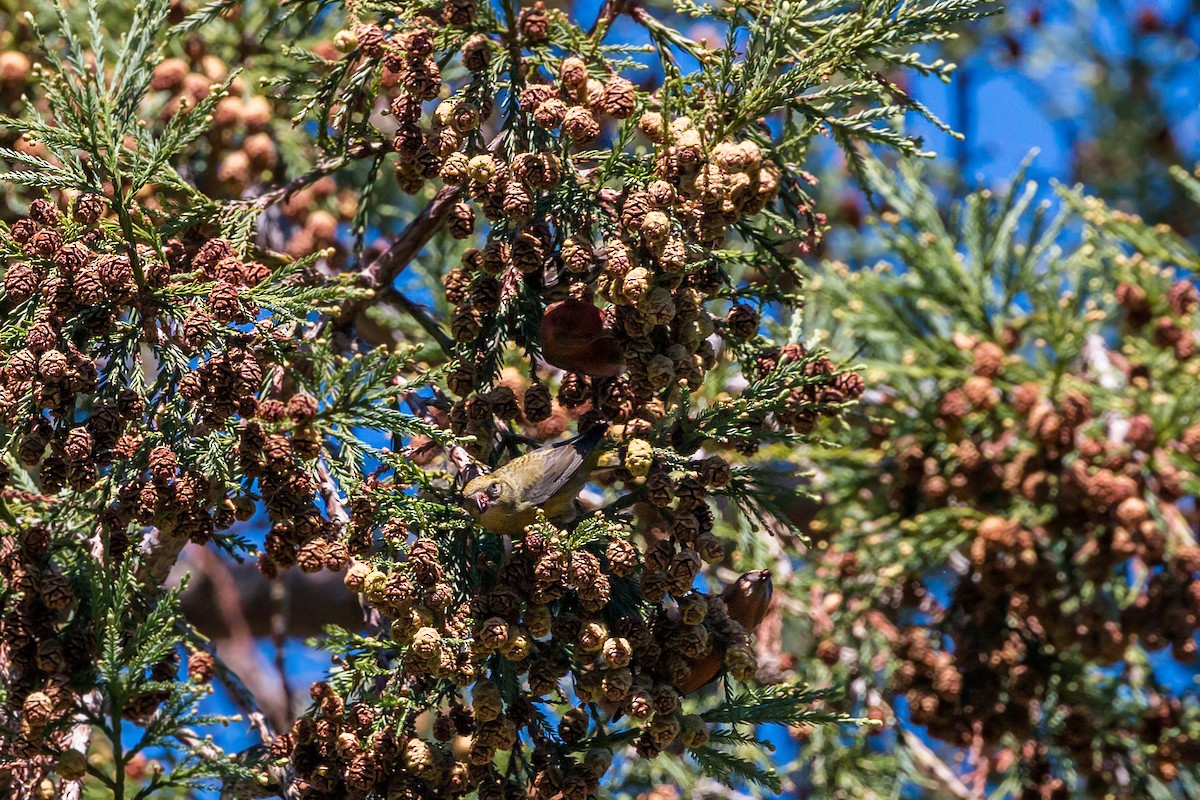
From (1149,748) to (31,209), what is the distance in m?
2.66

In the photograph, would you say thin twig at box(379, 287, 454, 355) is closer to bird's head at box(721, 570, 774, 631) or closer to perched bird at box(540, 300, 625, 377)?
perched bird at box(540, 300, 625, 377)

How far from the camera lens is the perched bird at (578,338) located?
1.72 meters

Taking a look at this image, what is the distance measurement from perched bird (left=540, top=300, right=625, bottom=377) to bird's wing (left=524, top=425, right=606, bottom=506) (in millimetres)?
113

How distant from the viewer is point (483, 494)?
5.33 feet

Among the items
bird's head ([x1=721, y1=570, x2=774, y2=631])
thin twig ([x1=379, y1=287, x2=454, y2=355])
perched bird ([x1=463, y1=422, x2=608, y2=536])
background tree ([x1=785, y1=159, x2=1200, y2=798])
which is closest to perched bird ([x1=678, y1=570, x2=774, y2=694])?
bird's head ([x1=721, y1=570, x2=774, y2=631])

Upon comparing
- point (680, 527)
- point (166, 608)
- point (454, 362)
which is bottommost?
point (680, 527)

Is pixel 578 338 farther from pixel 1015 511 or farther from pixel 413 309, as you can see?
pixel 1015 511

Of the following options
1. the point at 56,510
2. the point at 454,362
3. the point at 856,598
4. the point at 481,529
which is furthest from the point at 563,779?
the point at 856,598

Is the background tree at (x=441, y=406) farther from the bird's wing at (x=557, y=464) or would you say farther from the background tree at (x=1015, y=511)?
the background tree at (x=1015, y=511)

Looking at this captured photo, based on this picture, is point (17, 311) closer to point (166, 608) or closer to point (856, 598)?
point (166, 608)

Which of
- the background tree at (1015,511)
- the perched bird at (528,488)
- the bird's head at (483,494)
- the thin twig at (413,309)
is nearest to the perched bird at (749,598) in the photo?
the perched bird at (528,488)

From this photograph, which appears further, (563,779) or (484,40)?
(484,40)

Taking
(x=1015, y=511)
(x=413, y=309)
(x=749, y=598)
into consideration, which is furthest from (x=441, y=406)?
(x=1015, y=511)

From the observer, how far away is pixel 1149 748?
2961 mm
